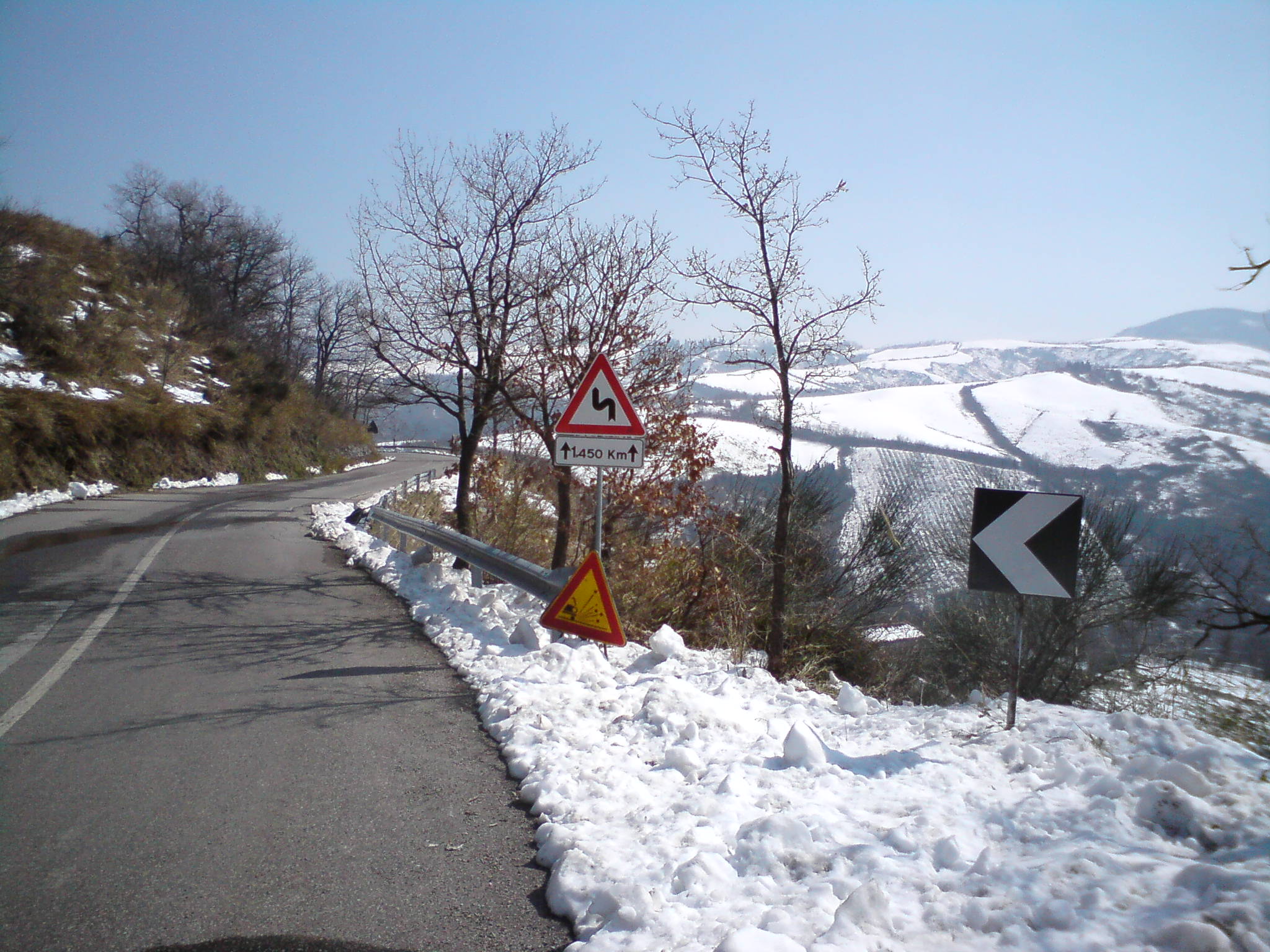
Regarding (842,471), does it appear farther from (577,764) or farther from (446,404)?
(577,764)

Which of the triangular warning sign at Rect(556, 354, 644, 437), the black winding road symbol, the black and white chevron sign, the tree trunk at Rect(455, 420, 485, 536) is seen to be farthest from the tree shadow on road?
the tree trunk at Rect(455, 420, 485, 536)

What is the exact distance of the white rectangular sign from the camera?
22.2ft

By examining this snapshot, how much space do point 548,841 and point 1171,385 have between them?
19093 mm

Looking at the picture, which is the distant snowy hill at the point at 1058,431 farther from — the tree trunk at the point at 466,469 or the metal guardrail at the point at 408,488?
the metal guardrail at the point at 408,488

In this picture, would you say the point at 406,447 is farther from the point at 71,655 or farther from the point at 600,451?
the point at 600,451

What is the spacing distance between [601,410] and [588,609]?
1.74 metres

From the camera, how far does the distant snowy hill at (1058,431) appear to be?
11.6 metres

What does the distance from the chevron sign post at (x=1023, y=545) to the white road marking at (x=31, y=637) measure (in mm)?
7546

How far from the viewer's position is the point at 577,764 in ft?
15.5

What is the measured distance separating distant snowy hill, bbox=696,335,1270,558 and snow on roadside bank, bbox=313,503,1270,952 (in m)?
5.05

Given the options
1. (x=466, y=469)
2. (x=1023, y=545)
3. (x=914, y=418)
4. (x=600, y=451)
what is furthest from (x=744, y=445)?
(x=914, y=418)

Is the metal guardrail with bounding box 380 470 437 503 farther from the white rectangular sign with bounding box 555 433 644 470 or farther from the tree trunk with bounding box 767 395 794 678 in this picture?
the white rectangular sign with bounding box 555 433 644 470

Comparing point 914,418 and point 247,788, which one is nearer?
point 247,788

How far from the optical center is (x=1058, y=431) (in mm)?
18672
